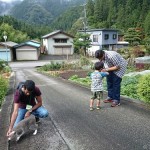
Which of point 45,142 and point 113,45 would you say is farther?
point 113,45

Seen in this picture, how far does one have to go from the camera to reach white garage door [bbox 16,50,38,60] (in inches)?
1837

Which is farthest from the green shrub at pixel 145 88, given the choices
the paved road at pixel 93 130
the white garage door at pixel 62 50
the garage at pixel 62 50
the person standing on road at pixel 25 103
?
the white garage door at pixel 62 50

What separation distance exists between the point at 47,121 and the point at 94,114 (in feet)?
4.12

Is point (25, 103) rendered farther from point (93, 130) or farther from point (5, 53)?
point (5, 53)

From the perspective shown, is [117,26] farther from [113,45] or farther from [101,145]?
[101,145]

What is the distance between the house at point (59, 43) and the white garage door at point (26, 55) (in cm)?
818

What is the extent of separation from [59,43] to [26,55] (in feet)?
32.7

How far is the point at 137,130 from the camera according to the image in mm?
5090

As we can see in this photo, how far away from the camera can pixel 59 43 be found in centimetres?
5428

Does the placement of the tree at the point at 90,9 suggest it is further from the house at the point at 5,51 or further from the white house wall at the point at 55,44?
the house at the point at 5,51

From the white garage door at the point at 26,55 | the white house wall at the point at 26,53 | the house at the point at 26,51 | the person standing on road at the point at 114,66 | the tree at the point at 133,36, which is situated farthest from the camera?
the tree at the point at 133,36

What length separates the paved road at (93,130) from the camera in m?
4.55

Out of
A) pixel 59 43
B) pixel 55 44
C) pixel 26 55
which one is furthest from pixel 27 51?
pixel 59 43

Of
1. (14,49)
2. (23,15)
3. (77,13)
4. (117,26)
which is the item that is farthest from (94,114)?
(23,15)
